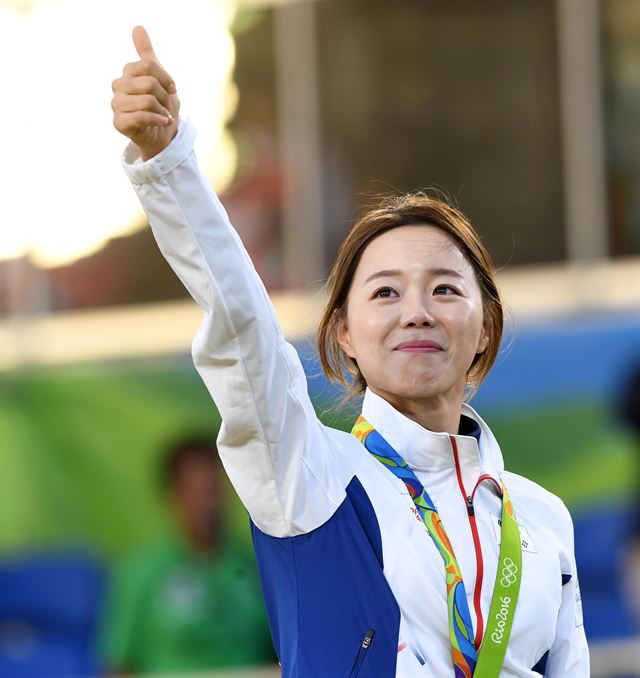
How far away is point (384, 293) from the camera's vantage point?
2.55 meters

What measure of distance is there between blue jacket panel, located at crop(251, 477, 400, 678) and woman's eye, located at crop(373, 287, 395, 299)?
1.23ft

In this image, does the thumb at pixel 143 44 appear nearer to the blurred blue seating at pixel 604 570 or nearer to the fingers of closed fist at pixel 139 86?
the fingers of closed fist at pixel 139 86

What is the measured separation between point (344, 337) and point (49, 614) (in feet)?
15.7

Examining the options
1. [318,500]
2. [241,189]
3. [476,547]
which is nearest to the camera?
[318,500]

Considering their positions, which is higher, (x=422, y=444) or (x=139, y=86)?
(x=139, y=86)

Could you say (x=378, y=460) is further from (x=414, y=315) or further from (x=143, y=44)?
(x=143, y=44)

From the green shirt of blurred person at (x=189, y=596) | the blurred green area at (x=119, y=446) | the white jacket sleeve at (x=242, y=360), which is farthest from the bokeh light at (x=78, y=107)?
the white jacket sleeve at (x=242, y=360)

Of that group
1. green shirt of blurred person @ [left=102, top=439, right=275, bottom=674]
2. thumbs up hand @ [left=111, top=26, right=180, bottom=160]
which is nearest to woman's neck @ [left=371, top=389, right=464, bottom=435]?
thumbs up hand @ [left=111, top=26, right=180, bottom=160]

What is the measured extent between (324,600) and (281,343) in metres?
0.40

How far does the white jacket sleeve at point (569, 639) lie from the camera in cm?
260

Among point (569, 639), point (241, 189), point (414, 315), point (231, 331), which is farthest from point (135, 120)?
point (241, 189)

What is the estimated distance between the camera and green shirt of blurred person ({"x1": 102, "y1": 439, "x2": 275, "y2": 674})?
6.71 metres

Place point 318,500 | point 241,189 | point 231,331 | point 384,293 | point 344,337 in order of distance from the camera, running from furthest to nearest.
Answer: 1. point 241,189
2. point 344,337
3. point 384,293
4. point 318,500
5. point 231,331

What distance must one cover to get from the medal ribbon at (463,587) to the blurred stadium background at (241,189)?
453cm
